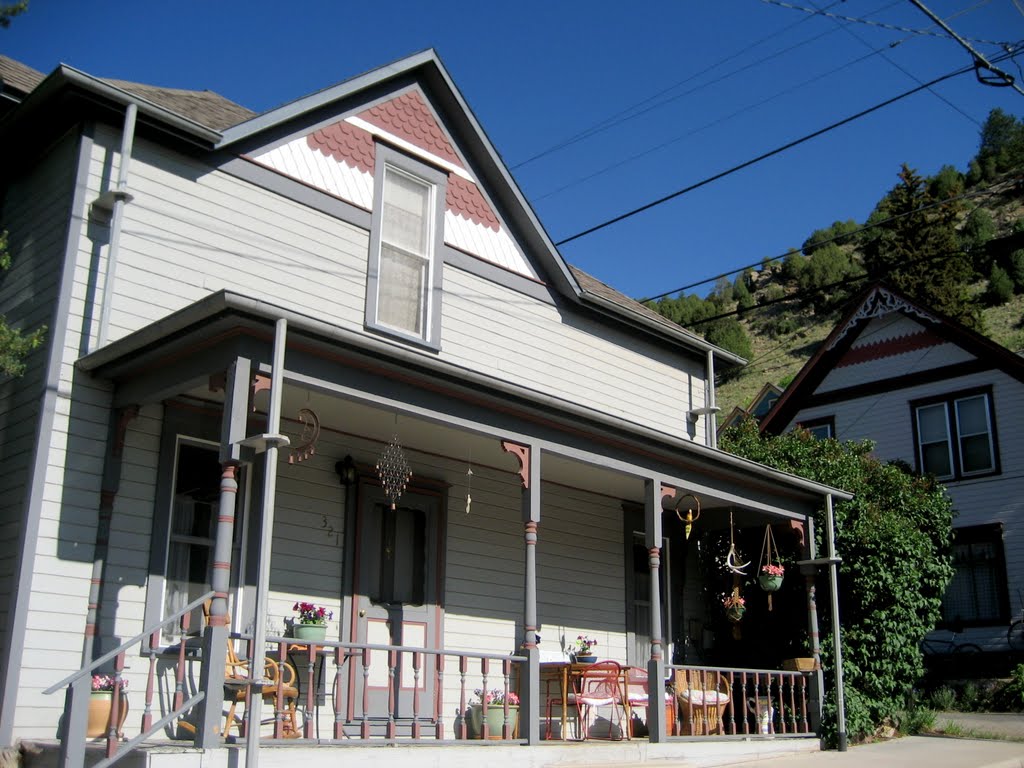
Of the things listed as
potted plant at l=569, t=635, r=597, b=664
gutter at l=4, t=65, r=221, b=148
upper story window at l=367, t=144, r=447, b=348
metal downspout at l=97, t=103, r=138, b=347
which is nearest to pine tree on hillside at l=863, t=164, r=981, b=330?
potted plant at l=569, t=635, r=597, b=664

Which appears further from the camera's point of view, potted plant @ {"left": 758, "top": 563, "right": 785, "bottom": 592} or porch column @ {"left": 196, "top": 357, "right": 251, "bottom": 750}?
potted plant @ {"left": 758, "top": 563, "right": 785, "bottom": 592}

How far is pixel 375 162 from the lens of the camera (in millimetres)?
12336

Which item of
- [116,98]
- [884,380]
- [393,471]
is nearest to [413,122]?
[116,98]

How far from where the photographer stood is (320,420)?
11.0m

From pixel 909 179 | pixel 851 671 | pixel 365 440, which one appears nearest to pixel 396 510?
pixel 365 440

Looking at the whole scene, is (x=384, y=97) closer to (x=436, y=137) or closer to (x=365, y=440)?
(x=436, y=137)

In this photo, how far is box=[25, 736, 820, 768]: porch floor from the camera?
7.36 m

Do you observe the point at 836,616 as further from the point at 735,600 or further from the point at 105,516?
the point at 105,516

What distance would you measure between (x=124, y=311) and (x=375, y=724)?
4586mm

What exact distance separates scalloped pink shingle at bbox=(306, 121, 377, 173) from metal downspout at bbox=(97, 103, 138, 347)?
2244 mm

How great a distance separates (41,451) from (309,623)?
293 centimetres

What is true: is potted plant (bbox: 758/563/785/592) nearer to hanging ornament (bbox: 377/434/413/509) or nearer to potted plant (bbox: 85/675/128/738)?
hanging ornament (bbox: 377/434/413/509)

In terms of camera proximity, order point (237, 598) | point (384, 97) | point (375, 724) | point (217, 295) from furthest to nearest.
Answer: point (384, 97), point (375, 724), point (237, 598), point (217, 295)

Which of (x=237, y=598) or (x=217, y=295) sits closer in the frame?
(x=217, y=295)
